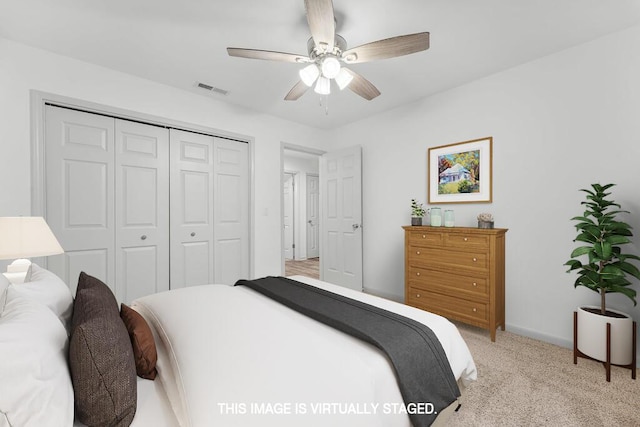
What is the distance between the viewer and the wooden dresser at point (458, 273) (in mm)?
2555

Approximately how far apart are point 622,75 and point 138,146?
14.3 feet

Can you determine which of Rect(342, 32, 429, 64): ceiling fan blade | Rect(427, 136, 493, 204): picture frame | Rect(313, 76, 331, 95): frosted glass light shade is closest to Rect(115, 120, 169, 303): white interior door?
Rect(313, 76, 331, 95): frosted glass light shade

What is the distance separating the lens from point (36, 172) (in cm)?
236

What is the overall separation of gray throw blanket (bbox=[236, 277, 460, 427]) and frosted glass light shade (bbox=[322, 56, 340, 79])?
154 centimetres

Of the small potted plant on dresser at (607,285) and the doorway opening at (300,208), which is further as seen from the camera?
the doorway opening at (300,208)

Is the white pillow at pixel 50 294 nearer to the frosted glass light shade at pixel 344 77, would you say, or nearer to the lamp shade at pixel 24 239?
the lamp shade at pixel 24 239

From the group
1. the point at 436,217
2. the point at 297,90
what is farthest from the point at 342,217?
the point at 297,90

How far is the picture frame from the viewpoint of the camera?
2.93 m

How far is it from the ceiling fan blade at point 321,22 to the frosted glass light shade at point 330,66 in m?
0.07

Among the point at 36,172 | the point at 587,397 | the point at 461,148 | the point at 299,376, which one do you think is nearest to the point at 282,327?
the point at 299,376

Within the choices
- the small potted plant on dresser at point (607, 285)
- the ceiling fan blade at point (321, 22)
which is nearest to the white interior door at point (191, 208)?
the ceiling fan blade at point (321, 22)

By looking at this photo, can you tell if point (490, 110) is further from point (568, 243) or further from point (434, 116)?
point (568, 243)

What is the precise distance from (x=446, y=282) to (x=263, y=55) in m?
2.61

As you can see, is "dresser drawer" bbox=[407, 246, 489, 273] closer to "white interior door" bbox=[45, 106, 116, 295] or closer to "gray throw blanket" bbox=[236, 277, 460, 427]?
"gray throw blanket" bbox=[236, 277, 460, 427]
